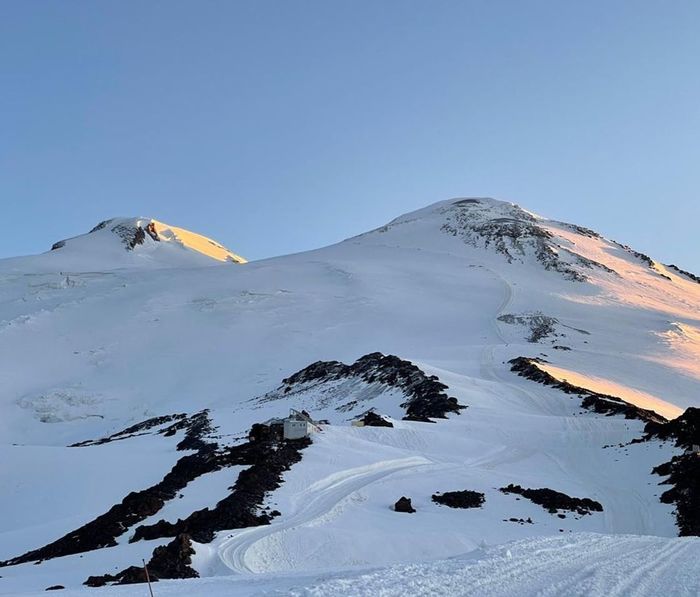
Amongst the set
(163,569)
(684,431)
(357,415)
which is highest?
(684,431)

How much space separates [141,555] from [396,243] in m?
97.1

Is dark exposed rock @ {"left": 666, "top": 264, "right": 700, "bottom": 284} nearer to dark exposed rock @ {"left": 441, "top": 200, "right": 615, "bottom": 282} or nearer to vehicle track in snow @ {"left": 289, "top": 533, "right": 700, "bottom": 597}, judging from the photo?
dark exposed rock @ {"left": 441, "top": 200, "right": 615, "bottom": 282}

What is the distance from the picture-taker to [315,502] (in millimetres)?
20094

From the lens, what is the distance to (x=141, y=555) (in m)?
15.7

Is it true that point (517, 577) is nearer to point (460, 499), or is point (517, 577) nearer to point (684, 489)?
point (460, 499)

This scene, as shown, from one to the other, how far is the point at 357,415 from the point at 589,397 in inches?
516

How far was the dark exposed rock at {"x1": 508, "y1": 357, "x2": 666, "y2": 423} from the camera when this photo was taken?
109ft

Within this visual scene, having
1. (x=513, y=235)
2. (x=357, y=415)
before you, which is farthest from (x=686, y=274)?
(x=357, y=415)

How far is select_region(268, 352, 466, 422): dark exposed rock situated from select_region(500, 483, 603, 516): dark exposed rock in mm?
10541

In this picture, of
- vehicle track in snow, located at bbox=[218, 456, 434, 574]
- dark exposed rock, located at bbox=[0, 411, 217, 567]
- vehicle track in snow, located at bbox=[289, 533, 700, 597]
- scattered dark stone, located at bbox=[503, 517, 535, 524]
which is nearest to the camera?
vehicle track in snow, located at bbox=[289, 533, 700, 597]

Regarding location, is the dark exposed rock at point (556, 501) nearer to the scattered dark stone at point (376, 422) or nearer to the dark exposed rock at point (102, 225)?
the scattered dark stone at point (376, 422)

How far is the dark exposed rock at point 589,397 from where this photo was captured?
33.4 m

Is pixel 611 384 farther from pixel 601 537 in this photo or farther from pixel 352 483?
pixel 601 537

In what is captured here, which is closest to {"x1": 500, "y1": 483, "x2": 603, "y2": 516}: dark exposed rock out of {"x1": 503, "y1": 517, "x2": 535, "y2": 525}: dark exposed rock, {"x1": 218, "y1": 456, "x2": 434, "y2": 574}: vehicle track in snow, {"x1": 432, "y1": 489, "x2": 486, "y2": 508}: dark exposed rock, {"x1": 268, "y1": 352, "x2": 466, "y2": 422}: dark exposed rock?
{"x1": 503, "y1": 517, "x2": 535, "y2": 525}: dark exposed rock
